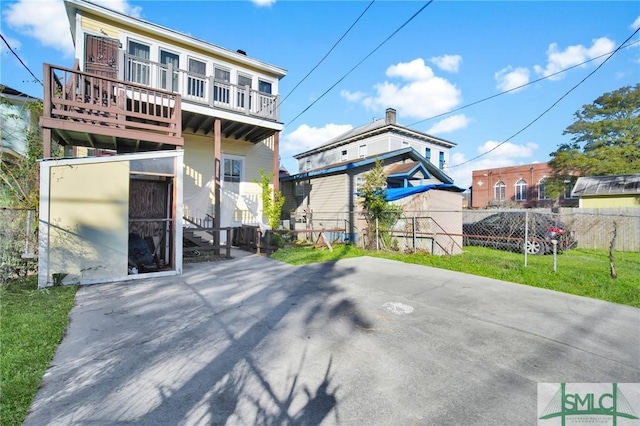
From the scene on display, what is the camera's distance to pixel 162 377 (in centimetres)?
272

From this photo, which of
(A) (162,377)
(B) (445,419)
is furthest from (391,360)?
(A) (162,377)

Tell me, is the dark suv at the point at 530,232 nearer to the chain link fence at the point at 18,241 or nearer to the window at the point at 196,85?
the window at the point at 196,85

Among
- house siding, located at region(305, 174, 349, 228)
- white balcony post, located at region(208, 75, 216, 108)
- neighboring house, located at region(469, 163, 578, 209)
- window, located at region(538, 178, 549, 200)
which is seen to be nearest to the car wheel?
house siding, located at region(305, 174, 349, 228)

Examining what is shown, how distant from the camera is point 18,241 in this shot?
6137 mm

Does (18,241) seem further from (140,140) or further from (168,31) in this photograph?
(168,31)

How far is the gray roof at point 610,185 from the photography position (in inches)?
614

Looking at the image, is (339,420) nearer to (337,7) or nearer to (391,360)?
(391,360)

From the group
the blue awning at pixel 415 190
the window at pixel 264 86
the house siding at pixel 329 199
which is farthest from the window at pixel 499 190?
the window at pixel 264 86

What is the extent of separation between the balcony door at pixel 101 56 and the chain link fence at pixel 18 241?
230 inches

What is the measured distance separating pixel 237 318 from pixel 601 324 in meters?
5.17

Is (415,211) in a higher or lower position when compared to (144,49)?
lower

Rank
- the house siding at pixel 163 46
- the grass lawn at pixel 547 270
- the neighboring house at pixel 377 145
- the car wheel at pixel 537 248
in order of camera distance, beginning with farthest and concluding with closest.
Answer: the neighboring house at pixel 377 145, the car wheel at pixel 537 248, the house siding at pixel 163 46, the grass lawn at pixel 547 270

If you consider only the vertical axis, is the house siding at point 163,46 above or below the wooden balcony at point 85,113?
above

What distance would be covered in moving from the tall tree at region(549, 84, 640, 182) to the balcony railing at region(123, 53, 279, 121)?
25275 mm
